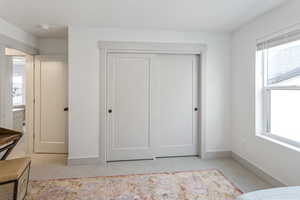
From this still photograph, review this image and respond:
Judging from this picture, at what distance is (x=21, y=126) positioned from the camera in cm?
452

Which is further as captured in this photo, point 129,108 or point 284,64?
point 129,108

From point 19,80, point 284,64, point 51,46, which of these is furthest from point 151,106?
point 19,80

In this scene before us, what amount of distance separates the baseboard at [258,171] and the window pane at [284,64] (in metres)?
1.26

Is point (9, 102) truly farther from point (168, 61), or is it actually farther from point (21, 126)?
point (168, 61)

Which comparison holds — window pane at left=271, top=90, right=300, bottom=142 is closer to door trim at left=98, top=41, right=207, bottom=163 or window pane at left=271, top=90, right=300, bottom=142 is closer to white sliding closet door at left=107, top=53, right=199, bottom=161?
door trim at left=98, top=41, right=207, bottom=163

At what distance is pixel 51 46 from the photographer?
4.04 m

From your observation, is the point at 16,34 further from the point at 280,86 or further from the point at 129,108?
the point at 280,86

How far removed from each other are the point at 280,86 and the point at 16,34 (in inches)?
160

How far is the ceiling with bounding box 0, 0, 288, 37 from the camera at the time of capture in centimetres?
245

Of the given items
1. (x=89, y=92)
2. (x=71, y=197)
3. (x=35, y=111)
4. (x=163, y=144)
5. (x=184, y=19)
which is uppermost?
(x=184, y=19)

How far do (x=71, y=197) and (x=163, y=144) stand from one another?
1.85m

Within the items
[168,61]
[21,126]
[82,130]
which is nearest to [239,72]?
[168,61]

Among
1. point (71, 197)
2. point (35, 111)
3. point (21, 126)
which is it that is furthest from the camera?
point (21, 126)

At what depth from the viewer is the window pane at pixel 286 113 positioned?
245cm
